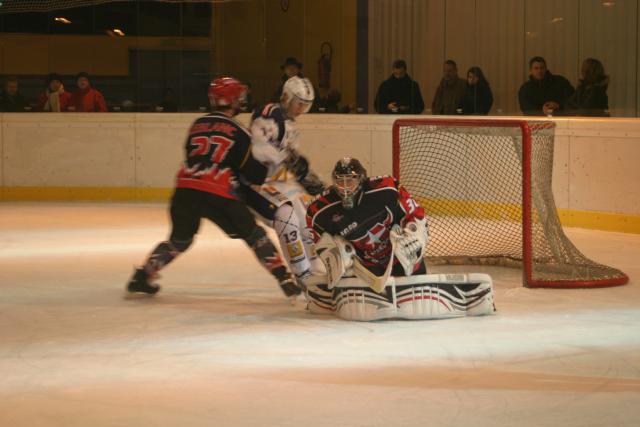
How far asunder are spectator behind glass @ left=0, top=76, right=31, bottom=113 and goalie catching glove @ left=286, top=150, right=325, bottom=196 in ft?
21.2

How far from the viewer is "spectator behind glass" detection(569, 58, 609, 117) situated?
10.3 metres

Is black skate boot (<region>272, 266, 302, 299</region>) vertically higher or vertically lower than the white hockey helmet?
lower

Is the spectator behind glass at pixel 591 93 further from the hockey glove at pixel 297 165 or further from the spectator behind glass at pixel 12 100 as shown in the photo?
the spectator behind glass at pixel 12 100

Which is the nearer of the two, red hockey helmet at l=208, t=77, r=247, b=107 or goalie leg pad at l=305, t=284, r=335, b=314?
goalie leg pad at l=305, t=284, r=335, b=314

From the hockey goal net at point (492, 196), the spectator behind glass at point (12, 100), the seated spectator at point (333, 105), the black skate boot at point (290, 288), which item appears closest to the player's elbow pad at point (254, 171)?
the black skate boot at point (290, 288)

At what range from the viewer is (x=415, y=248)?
18.8 feet

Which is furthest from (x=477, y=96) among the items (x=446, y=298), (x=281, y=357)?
(x=281, y=357)

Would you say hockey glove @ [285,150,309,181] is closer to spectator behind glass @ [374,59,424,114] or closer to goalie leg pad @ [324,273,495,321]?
goalie leg pad @ [324,273,495,321]

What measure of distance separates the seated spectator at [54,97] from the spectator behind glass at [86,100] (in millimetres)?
89

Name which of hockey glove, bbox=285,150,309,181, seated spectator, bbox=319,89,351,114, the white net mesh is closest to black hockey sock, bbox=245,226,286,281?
hockey glove, bbox=285,150,309,181

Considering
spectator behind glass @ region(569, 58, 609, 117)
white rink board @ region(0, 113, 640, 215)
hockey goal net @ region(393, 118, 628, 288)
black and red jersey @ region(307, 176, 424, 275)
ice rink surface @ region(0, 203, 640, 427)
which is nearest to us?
ice rink surface @ region(0, 203, 640, 427)

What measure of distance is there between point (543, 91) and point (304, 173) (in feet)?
16.1

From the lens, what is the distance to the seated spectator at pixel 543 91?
34.9 feet

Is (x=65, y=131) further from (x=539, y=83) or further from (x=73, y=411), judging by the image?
(x=73, y=411)
